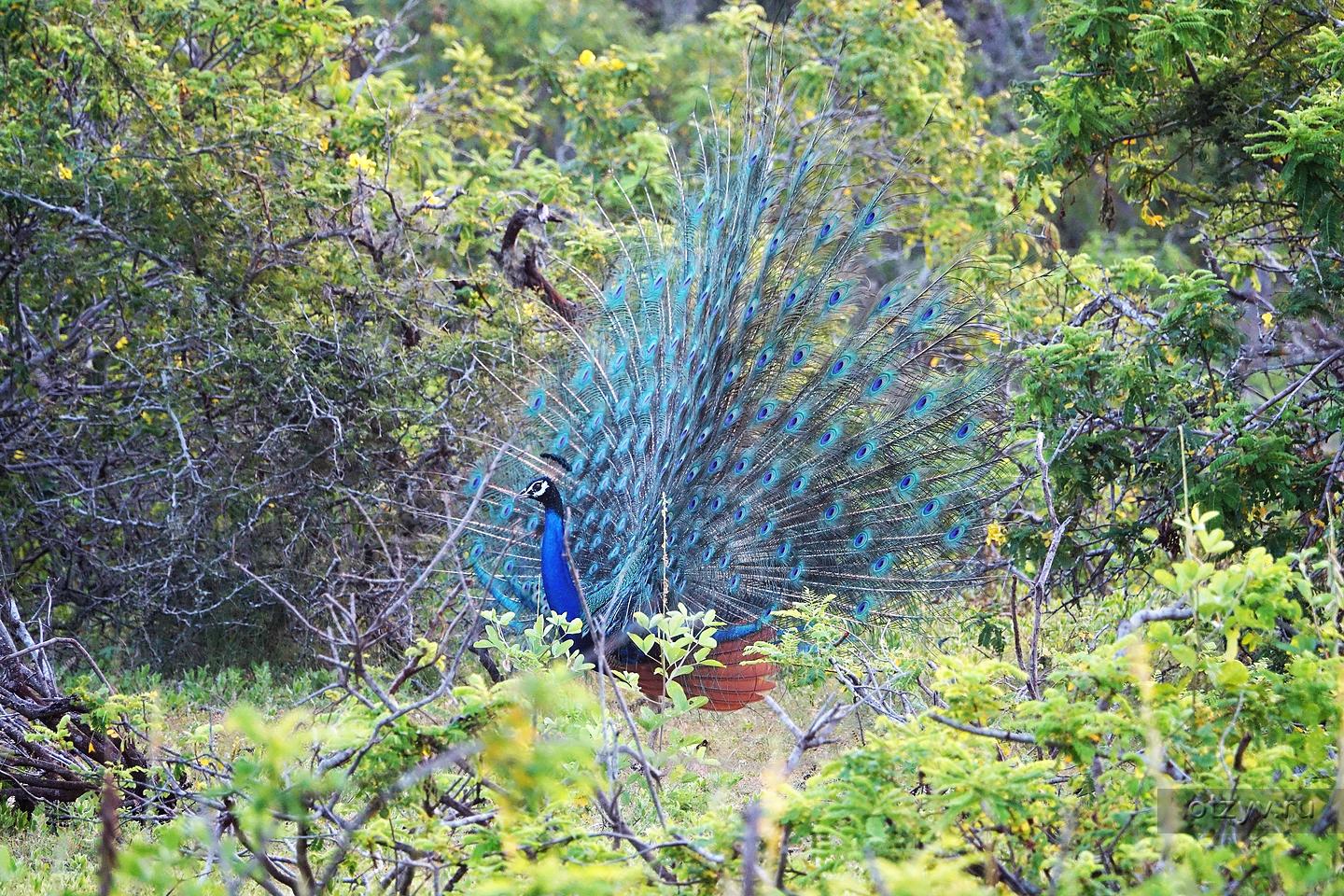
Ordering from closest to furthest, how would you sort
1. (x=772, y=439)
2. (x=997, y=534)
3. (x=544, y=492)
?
(x=997, y=534), (x=544, y=492), (x=772, y=439)

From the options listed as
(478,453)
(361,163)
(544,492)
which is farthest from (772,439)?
(361,163)

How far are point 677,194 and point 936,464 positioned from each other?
1.94 m

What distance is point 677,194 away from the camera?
713 centimetres

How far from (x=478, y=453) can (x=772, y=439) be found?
154 centimetres

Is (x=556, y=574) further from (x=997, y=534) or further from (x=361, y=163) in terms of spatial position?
(x=361, y=163)

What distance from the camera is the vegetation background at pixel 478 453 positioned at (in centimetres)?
264

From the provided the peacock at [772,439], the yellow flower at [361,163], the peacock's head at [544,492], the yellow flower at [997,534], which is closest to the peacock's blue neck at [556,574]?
the peacock's head at [544,492]

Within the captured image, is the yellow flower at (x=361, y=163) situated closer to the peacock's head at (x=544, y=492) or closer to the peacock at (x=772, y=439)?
the peacock at (x=772, y=439)

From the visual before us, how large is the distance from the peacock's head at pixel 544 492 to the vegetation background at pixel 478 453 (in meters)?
0.54

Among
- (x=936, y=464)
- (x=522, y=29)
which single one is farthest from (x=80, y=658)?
(x=522, y=29)

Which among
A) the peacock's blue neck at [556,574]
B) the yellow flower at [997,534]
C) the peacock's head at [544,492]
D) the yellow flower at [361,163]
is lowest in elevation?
the peacock's blue neck at [556,574]

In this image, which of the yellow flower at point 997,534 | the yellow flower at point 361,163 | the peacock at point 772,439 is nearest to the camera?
the yellow flower at point 997,534

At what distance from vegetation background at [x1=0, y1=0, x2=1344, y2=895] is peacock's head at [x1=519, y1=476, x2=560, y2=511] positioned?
0.54 metres

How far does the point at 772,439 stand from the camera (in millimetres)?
6711
